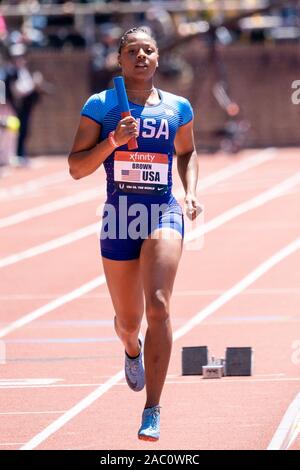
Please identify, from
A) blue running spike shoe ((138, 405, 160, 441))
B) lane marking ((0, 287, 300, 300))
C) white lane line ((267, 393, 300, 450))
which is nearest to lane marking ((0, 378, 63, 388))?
white lane line ((267, 393, 300, 450))

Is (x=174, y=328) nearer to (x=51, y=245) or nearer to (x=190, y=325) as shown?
(x=190, y=325)

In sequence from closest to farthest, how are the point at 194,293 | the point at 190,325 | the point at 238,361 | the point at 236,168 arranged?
the point at 238,361 → the point at 190,325 → the point at 194,293 → the point at 236,168

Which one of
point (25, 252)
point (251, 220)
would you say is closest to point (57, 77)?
point (251, 220)

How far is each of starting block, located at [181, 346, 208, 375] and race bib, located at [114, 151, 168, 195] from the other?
202 cm

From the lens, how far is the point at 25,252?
18047 millimetres

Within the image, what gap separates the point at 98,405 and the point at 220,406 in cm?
78

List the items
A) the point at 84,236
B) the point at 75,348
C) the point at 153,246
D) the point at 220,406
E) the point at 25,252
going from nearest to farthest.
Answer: the point at 153,246, the point at 220,406, the point at 75,348, the point at 25,252, the point at 84,236

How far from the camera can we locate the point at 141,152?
8.41 meters

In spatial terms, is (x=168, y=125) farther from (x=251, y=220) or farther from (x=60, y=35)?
(x=60, y=35)

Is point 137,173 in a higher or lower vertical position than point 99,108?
lower

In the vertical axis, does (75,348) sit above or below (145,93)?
below

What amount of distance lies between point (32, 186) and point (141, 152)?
17576mm

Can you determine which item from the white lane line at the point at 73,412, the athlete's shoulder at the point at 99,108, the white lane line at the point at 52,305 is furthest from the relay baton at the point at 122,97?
the white lane line at the point at 52,305

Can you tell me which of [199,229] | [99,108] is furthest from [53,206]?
[99,108]
